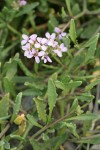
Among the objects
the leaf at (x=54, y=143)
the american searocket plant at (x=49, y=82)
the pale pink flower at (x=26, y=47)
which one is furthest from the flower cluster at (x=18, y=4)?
the leaf at (x=54, y=143)

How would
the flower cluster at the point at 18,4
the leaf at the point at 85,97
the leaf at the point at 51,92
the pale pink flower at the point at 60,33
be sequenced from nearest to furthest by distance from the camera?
the leaf at the point at 51,92
the leaf at the point at 85,97
the pale pink flower at the point at 60,33
the flower cluster at the point at 18,4

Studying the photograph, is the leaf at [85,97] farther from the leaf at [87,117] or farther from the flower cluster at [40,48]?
the flower cluster at [40,48]

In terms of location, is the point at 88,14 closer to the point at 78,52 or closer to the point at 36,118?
the point at 78,52

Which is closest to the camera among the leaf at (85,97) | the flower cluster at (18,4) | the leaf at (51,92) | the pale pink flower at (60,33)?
the leaf at (51,92)

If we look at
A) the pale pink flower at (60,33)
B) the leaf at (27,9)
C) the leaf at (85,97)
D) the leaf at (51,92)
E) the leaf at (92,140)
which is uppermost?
the leaf at (27,9)

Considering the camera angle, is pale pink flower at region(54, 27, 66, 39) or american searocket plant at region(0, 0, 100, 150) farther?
pale pink flower at region(54, 27, 66, 39)

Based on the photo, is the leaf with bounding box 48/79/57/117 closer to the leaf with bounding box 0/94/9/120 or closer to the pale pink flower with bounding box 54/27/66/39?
the leaf with bounding box 0/94/9/120

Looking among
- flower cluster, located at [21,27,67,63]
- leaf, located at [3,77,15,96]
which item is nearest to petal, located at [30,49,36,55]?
flower cluster, located at [21,27,67,63]

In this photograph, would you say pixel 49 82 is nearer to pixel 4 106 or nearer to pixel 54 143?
pixel 4 106

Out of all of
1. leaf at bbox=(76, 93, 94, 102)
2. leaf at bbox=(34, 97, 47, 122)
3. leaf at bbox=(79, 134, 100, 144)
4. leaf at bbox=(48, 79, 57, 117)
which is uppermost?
leaf at bbox=(48, 79, 57, 117)
